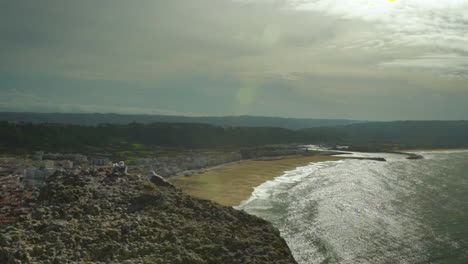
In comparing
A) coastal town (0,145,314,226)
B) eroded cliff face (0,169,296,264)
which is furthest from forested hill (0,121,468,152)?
eroded cliff face (0,169,296,264)

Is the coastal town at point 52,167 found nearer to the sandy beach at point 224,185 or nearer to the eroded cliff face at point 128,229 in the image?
the eroded cliff face at point 128,229

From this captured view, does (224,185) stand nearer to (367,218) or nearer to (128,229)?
(367,218)

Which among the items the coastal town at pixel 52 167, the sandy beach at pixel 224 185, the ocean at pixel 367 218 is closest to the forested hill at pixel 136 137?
the coastal town at pixel 52 167

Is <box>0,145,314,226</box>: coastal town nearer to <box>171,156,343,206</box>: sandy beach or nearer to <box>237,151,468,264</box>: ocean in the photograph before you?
<box>171,156,343,206</box>: sandy beach

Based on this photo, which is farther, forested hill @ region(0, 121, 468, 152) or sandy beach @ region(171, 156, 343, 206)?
forested hill @ region(0, 121, 468, 152)

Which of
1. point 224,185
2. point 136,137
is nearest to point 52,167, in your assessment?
point 224,185

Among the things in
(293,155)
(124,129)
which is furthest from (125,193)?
(124,129)
